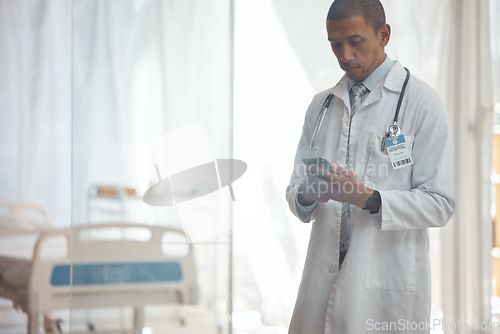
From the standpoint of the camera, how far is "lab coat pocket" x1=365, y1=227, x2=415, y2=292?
160 cm

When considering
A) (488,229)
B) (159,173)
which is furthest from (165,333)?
(488,229)

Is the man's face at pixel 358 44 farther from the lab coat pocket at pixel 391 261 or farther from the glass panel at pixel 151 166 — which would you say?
the glass panel at pixel 151 166

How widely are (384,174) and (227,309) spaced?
3.19 ft

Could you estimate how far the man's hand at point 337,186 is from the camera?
1479 millimetres

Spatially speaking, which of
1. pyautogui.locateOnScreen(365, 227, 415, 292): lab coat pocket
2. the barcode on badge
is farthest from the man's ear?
pyautogui.locateOnScreen(365, 227, 415, 292): lab coat pocket

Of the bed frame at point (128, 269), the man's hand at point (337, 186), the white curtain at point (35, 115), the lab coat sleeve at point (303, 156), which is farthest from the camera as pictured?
the white curtain at point (35, 115)

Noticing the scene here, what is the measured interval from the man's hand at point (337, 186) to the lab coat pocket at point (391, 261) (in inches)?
5.9

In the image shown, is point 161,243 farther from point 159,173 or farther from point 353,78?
point 353,78

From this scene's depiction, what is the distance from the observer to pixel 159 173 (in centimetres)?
223

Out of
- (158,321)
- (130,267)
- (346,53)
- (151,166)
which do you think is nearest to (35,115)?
(151,166)

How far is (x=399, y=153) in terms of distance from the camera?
1.58 metres

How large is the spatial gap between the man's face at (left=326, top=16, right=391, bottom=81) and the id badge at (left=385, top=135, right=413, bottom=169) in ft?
0.74

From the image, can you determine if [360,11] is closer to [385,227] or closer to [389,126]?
[389,126]

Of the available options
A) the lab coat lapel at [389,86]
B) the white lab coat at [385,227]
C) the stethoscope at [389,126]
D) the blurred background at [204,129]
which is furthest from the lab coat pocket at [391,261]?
the blurred background at [204,129]
